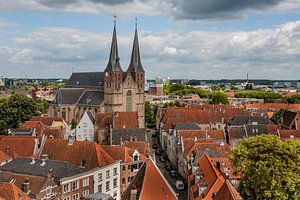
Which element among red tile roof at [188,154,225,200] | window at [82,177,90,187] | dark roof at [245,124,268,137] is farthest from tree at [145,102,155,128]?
window at [82,177,90,187]

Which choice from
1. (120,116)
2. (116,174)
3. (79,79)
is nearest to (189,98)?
(79,79)

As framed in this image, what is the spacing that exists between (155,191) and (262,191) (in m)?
15.4

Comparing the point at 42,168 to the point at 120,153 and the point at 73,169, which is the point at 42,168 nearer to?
the point at 73,169

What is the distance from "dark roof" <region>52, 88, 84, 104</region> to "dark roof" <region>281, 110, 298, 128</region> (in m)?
60.7

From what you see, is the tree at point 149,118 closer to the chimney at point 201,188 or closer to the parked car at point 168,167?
the parked car at point 168,167

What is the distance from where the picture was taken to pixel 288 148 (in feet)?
148

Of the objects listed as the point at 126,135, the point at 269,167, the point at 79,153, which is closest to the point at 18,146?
the point at 79,153

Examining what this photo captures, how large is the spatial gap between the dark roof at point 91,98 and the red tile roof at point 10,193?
68.3 meters

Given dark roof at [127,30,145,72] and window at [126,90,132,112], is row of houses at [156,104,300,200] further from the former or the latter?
dark roof at [127,30,145,72]

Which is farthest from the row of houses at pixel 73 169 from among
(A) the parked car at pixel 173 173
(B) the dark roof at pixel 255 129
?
(B) the dark roof at pixel 255 129

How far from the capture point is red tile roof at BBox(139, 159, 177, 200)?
3625 cm

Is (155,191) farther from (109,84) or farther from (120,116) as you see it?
(109,84)

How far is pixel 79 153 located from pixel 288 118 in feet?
193

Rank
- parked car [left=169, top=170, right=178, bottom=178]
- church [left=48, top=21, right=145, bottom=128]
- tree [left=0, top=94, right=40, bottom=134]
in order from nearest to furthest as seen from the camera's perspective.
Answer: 1. parked car [left=169, top=170, right=178, bottom=178]
2. tree [left=0, top=94, right=40, bottom=134]
3. church [left=48, top=21, right=145, bottom=128]
